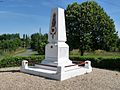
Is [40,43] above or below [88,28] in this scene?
below

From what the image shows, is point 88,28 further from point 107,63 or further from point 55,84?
point 55,84

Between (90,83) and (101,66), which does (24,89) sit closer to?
(90,83)

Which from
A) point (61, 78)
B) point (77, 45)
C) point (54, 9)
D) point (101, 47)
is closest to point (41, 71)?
point (61, 78)

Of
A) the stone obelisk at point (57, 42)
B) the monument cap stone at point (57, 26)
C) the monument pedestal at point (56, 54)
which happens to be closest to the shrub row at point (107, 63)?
the monument pedestal at point (56, 54)

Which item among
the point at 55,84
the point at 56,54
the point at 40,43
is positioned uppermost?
the point at 40,43

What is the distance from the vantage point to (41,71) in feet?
38.4

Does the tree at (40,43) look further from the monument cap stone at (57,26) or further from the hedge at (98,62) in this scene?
the monument cap stone at (57,26)

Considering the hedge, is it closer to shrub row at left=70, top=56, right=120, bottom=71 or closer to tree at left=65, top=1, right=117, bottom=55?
shrub row at left=70, top=56, right=120, bottom=71

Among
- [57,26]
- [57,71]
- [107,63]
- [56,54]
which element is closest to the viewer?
[57,71]

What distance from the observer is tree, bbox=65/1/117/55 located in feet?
80.0

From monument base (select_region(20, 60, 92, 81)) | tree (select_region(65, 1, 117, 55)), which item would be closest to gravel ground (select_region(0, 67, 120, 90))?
monument base (select_region(20, 60, 92, 81))

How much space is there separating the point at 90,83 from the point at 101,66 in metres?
7.14

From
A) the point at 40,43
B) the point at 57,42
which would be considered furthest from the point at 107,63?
the point at 40,43

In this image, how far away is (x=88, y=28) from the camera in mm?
24562
